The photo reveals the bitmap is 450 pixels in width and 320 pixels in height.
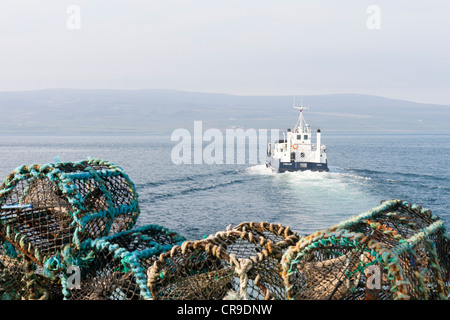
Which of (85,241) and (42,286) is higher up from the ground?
(85,241)

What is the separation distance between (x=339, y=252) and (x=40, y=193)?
373 cm

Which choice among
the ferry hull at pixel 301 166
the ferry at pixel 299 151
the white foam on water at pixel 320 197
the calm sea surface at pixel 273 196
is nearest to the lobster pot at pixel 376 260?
the calm sea surface at pixel 273 196

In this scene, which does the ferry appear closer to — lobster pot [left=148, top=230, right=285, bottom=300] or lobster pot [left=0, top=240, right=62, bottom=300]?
lobster pot [left=0, top=240, right=62, bottom=300]

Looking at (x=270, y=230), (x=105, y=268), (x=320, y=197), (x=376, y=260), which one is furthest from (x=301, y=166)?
(x=376, y=260)

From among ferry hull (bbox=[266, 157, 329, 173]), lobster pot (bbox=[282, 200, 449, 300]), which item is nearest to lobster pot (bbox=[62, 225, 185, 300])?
lobster pot (bbox=[282, 200, 449, 300])

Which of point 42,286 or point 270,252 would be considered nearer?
point 270,252

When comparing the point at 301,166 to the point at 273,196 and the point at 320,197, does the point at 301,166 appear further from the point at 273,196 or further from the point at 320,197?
the point at 320,197

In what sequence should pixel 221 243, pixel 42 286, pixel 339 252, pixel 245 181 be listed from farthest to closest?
pixel 245 181 → pixel 42 286 → pixel 339 252 → pixel 221 243

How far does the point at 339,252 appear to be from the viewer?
4.93 m

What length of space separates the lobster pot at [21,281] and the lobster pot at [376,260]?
9.23 ft
